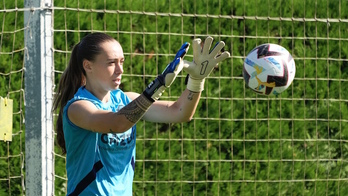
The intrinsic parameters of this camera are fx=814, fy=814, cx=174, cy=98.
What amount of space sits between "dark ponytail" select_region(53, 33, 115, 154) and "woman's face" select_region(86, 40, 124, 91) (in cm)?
4

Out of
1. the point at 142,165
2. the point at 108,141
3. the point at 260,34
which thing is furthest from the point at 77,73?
the point at 260,34

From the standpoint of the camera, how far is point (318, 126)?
6.76 meters

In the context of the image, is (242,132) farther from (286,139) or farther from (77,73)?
(77,73)

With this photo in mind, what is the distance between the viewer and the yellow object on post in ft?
16.5

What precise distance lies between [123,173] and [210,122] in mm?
3010

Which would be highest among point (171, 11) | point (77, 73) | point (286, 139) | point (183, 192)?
point (171, 11)

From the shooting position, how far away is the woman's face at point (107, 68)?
11.5 feet

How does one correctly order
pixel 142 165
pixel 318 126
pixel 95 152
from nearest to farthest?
1. pixel 95 152
2. pixel 142 165
3. pixel 318 126

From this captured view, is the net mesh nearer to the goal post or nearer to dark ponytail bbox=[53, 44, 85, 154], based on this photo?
the goal post

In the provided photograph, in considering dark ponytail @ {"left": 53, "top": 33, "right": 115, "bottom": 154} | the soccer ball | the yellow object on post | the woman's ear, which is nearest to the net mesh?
the yellow object on post

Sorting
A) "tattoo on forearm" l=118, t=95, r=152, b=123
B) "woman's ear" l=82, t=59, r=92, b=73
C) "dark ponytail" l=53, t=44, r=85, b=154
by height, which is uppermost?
"woman's ear" l=82, t=59, r=92, b=73

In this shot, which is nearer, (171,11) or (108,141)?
(108,141)

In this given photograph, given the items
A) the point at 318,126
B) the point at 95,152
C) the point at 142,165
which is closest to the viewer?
the point at 95,152

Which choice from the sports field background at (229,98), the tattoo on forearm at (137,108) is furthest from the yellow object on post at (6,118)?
the tattoo on forearm at (137,108)
